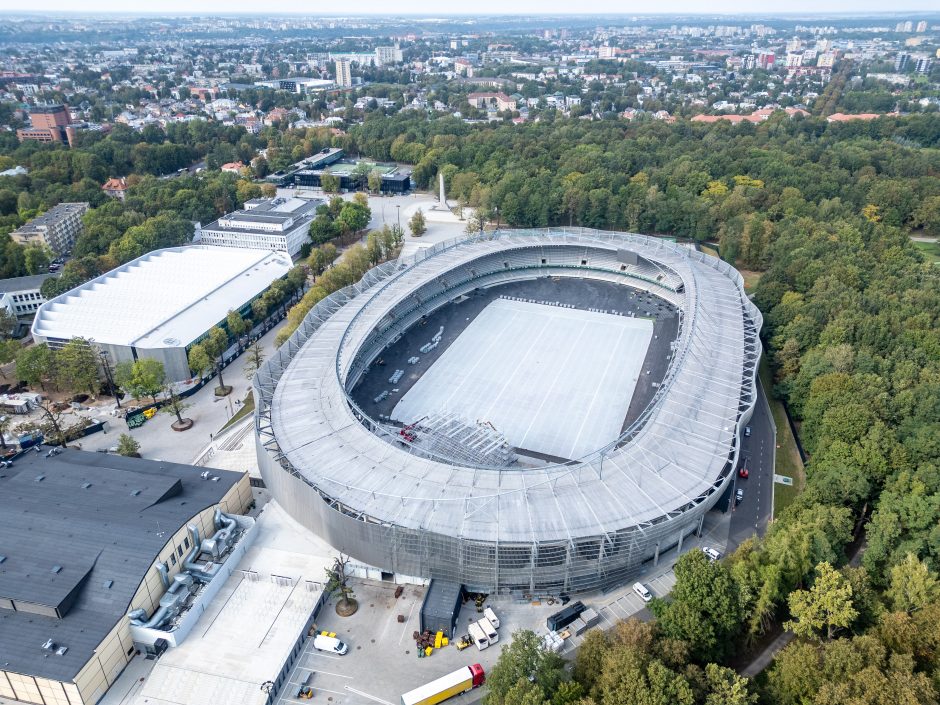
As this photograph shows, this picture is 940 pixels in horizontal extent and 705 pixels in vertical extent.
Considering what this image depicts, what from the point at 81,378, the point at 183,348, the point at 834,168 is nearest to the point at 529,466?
the point at 183,348

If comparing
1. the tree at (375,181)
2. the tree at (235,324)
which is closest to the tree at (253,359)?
the tree at (235,324)

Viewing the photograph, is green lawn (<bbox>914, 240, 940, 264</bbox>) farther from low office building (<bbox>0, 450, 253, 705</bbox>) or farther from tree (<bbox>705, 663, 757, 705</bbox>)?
low office building (<bbox>0, 450, 253, 705</bbox>)

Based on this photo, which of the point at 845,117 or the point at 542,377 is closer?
the point at 542,377

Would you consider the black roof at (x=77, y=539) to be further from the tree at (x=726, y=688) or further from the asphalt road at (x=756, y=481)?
the asphalt road at (x=756, y=481)

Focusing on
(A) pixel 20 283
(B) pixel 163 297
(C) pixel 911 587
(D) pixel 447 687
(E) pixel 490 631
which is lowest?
(E) pixel 490 631

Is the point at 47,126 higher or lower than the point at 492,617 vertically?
higher

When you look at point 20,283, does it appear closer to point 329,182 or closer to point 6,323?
point 6,323

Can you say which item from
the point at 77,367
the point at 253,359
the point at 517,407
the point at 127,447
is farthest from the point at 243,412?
the point at 517,407

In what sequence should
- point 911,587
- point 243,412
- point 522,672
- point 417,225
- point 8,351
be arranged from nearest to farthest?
point 522,672 → point 911,587 → point 243,412 → point 8,351 → point 417,225
